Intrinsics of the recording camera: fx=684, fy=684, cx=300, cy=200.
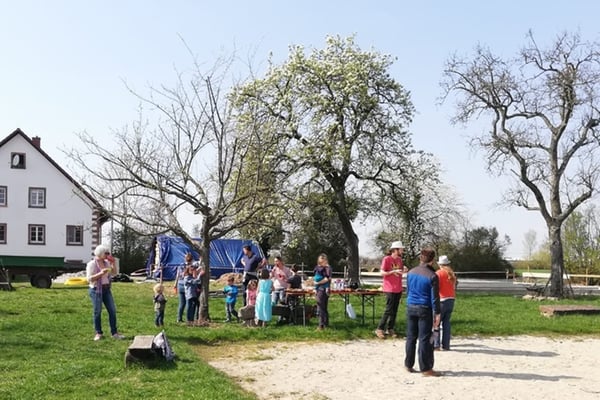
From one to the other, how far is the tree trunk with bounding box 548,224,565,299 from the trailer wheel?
20.9 m

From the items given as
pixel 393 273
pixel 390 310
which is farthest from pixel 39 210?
pixel 393 273

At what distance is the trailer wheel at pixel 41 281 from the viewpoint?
29.8m

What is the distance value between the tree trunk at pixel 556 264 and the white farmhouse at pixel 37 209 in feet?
97.1

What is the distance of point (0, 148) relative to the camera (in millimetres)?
45344

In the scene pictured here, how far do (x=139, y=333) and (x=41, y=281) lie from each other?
19057 mm

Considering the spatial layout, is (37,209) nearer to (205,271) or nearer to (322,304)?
(205,271)

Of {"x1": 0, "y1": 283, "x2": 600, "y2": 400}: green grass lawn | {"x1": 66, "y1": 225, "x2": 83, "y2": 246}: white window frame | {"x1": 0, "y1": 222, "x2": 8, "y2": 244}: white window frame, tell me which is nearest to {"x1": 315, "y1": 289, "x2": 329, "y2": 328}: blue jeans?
{"x1": 0, "y1": 283, "x2": 600, "y2": 400}: green grass lawn

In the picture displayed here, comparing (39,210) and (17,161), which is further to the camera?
(39,210)

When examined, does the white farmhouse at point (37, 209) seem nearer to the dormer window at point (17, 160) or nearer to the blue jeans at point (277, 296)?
the dormer window at point (17, 160)

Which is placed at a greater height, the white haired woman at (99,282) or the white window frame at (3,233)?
the white window frame at (3,233)

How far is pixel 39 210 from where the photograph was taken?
151 ft

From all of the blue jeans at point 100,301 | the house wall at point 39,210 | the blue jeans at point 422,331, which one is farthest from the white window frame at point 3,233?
the blue jeans at point 422,331

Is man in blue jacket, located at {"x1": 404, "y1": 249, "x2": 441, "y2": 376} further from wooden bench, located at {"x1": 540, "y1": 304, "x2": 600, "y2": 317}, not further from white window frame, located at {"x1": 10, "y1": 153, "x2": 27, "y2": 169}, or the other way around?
white window frame, located at {"x1": 10, "y1": 153, "x2": 27, "y2": 169}

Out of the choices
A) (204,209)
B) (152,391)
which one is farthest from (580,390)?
(204,209)
